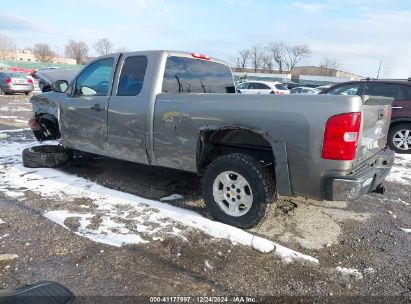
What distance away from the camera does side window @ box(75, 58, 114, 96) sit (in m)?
4.98

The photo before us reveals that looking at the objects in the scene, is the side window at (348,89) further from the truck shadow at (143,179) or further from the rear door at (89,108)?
the rear door at (89,108)

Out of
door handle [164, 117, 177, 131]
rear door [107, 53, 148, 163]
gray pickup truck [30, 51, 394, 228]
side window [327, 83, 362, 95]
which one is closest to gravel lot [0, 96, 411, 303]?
gray pickup truck [30, 51, 394, 228]

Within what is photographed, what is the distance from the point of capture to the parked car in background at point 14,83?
20.2 m

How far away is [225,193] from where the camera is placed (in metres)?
3.94

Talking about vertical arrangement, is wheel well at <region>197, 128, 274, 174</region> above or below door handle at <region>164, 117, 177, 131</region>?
below

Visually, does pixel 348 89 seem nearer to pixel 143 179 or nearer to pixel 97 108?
pixel 143 179

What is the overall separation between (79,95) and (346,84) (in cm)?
668

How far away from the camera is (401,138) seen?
8461 mm

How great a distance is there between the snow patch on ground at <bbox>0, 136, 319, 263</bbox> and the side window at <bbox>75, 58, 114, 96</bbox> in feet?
4.38

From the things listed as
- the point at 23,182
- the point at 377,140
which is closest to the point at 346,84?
the point at 377,140

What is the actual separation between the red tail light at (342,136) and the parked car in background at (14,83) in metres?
21.2

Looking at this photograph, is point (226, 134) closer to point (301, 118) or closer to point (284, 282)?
point (301, 118)

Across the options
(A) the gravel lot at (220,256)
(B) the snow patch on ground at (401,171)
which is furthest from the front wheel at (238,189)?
(B) the snow patch on ground at (401,171)

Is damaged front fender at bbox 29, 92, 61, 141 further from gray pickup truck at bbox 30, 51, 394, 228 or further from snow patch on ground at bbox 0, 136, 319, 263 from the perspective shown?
snow patch on ground at bbox 0, 136, 319, 263
